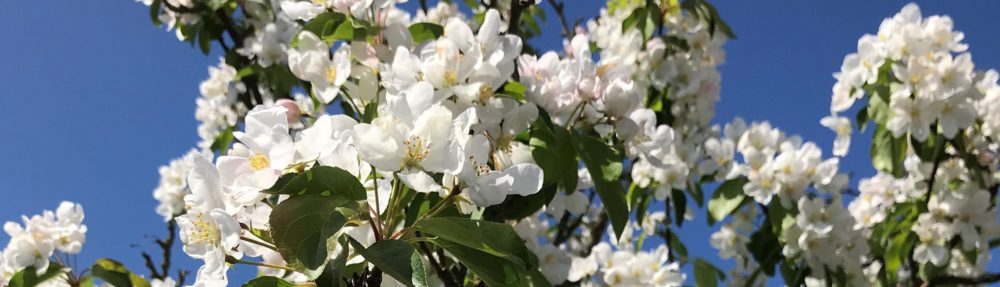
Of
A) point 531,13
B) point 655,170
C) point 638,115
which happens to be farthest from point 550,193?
point 531,13

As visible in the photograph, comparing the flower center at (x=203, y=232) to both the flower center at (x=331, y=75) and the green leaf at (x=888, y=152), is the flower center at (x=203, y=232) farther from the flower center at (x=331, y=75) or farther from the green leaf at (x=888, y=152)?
the green leaf at (x=888, y=152)

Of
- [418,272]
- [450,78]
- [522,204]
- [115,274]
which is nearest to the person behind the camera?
[418,272]

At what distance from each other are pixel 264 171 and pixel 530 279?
1.79 feet

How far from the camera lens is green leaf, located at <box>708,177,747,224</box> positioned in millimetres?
2425

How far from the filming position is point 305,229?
2.64 feet

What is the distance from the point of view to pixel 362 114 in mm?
1444

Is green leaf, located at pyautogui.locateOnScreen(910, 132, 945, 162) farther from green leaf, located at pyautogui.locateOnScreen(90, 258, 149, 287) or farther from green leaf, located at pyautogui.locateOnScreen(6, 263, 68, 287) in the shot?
green leaf, located at pyautogui.locateOnScreen(6, 263, 68, 287)

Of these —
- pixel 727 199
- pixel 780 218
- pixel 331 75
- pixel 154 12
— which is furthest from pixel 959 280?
pixel 154 12

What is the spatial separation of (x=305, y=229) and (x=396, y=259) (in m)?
0.10

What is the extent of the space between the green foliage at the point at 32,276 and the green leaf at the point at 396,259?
61.8 inches

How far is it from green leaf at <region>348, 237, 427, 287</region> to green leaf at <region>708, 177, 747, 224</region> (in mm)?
1762

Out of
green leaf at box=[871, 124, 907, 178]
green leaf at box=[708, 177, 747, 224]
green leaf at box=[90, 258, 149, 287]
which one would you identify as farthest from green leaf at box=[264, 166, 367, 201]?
green leaf at box=[871, 124, 907, 178]

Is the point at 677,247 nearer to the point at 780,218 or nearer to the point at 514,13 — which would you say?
the point at 780,218

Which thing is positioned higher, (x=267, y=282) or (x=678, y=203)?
(x=678, y=203)
